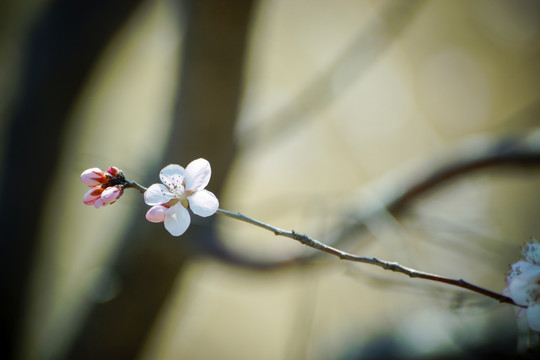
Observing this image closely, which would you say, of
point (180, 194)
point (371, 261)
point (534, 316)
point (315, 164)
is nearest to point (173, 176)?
point (180, 194)

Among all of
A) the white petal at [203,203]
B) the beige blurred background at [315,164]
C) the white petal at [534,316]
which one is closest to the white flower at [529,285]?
the white petal at [534,316]

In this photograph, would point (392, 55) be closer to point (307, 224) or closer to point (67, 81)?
point (307, 224)

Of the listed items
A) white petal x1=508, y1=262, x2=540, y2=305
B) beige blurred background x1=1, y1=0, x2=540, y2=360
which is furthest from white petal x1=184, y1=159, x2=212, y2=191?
beige blurred background x1=1, y1=0, x2=540, y2=360

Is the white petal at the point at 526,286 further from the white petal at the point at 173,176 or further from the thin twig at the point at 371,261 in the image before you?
the white petal at the point at 173,176

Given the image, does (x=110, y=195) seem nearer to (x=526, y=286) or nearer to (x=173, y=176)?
(x=173, y=176)

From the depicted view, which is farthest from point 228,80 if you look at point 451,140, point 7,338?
point 451,140

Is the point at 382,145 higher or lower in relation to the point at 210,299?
higher
